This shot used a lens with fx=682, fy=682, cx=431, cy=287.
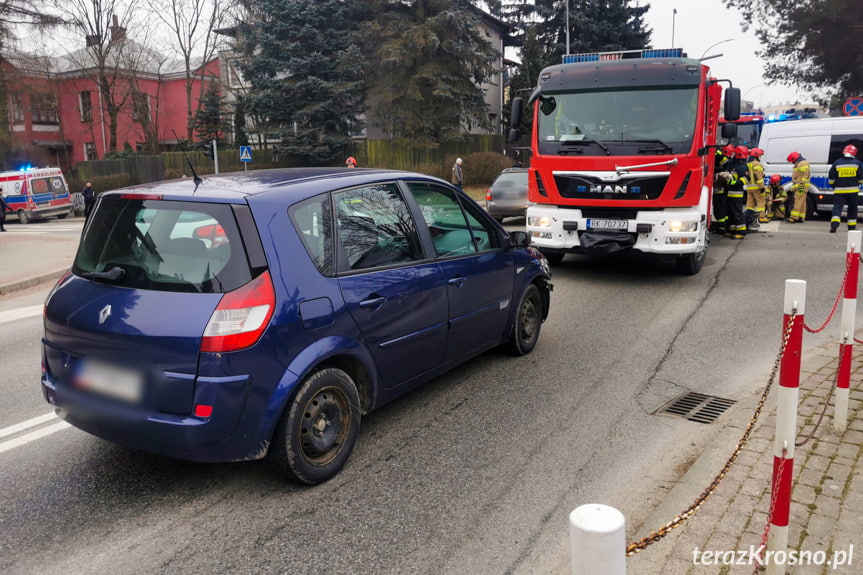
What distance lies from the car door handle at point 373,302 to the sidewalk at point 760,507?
196 cm

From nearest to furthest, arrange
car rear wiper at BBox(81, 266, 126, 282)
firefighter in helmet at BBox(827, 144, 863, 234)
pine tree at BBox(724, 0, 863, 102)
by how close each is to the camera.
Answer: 1. car rear wiper at BBox(81, 266, 126, 282)
2. firefighter in helmet at BBox(827, 144, 863, 234)
3. pine tree at BBox(724, 0, 863, 102)

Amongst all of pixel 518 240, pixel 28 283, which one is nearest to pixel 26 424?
pixel 518 240

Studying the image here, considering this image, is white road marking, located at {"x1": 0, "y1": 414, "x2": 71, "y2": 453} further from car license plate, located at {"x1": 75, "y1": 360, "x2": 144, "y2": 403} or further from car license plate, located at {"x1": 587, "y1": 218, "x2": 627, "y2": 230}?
car license plate, located at {"x1": 587, "y1": 218, "x2": 627, "y2": 230}

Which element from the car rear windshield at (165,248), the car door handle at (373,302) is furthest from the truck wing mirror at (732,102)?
the car rear windshield at (165,248)

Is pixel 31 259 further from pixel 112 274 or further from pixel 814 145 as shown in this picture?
pixel 814 145

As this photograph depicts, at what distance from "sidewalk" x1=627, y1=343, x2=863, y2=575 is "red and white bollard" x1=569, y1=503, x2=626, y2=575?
1.60m

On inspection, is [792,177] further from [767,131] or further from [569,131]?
[569,131]

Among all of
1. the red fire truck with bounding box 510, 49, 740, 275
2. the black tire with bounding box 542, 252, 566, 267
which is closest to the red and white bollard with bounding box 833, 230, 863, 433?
the red fire truck with bounding box 510, 49, 740, 275

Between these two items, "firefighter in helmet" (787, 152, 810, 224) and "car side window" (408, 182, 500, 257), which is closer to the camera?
"car side window" (408, 182, 500, 257)

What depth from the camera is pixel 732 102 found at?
380 inches

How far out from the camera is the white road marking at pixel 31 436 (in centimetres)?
455

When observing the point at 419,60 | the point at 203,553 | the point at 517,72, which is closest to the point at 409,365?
the point at 203,553

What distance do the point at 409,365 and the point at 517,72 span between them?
133ft

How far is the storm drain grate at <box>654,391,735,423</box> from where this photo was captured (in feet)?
16.2
